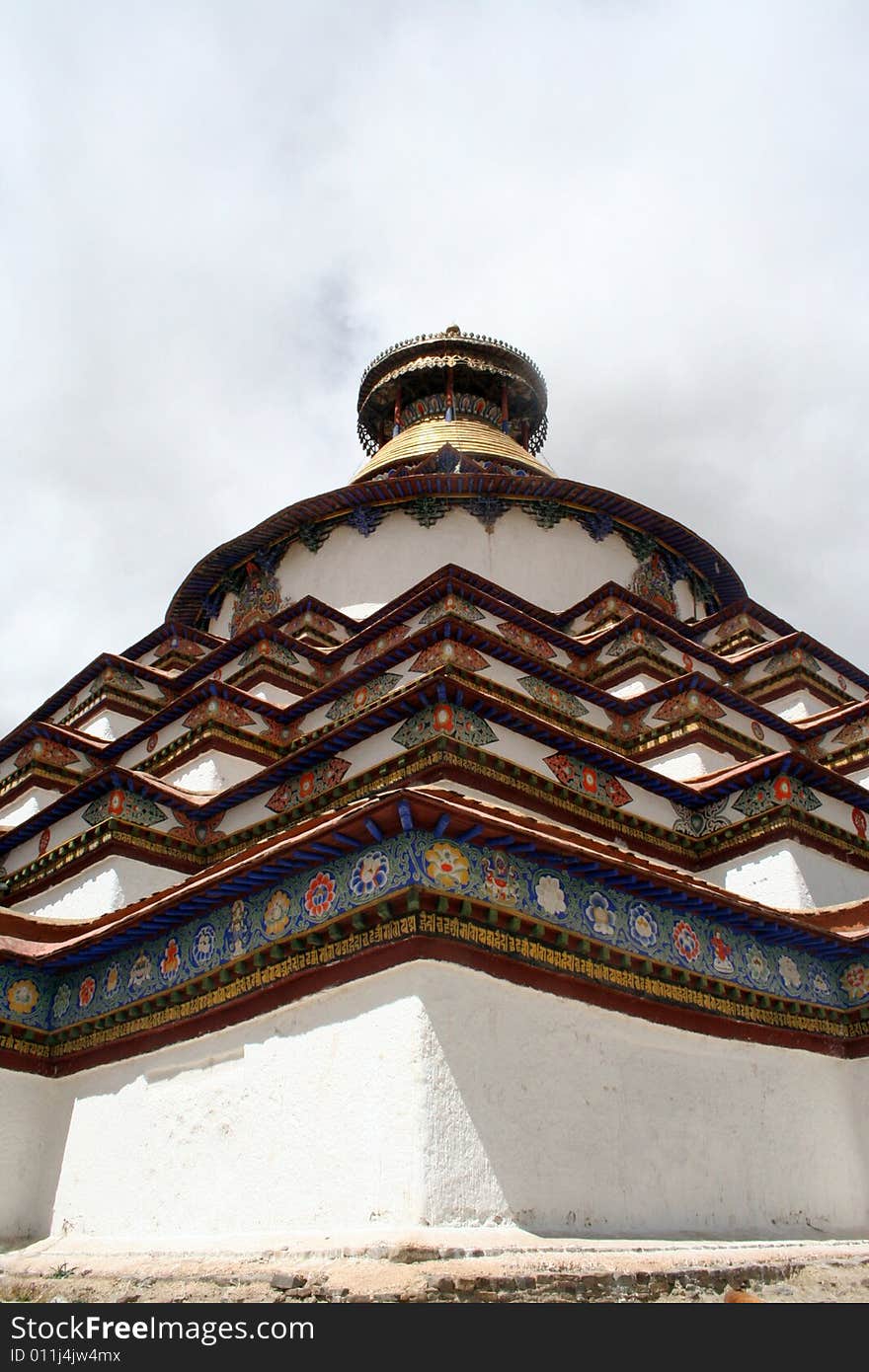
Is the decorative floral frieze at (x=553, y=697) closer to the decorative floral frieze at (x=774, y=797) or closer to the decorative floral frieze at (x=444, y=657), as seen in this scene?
the decorative floral frieze at (x=444, y=657)

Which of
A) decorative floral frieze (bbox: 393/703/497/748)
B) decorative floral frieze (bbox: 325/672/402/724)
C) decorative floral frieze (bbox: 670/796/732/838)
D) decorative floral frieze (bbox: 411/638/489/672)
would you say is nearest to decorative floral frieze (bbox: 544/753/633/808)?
decorative floral frieze (bbox: 670/796/732/838)

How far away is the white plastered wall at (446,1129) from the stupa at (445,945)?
2 centimetres

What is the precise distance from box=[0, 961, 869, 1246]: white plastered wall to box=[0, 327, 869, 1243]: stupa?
2 cm

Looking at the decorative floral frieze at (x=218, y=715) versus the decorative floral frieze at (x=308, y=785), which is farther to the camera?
the decorative floral frieze at (x=218, y=715)

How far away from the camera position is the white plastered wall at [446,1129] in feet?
17.7

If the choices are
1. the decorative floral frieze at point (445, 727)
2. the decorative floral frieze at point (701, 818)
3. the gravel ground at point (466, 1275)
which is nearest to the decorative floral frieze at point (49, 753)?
the decorative floral frieze at point (445, 727)

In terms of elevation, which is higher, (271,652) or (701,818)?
(271,652)

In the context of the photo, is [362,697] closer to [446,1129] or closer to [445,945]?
[445,945]

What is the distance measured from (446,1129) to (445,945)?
897mm

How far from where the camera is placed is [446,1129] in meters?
5.32

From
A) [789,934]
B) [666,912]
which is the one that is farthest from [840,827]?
[666,912]

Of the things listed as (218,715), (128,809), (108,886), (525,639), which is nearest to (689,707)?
(525,639)

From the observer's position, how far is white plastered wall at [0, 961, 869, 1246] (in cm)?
541
